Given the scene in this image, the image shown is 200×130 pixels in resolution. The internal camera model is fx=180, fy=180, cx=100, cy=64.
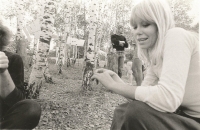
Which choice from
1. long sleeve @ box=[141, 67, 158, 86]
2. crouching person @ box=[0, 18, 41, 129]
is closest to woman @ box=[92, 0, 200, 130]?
long sleeve @ box=[141, 67, 158, 86]

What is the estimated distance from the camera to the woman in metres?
0.96

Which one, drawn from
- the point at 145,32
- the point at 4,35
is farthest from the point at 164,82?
the point at 4,35

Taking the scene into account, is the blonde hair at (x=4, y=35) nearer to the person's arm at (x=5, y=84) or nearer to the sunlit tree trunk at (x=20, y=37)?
the person's arm at (x=5, y=84)

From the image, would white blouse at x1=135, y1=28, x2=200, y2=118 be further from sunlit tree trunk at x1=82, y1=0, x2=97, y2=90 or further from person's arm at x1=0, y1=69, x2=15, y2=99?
sunlit tree trunk at x1=82, y1=0, x2=97, y2=90

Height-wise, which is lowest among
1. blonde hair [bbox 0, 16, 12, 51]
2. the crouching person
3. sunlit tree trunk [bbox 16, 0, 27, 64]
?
the crouching person

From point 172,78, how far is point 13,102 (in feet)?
3.54

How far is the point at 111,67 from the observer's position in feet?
17.8

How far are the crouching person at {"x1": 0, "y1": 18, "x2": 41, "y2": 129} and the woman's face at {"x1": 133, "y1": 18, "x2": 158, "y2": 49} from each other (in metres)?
0.86

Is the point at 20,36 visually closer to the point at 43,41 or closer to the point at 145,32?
the point at 43,41

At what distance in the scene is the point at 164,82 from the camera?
0.97 metres

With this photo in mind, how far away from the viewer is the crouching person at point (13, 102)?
1.18m

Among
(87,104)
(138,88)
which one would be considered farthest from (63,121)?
(138,88)

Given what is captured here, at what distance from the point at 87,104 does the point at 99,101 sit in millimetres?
475

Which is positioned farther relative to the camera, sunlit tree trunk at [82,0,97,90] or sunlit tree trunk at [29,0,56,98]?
sunlit tree trunk at [82,0,97,90]
